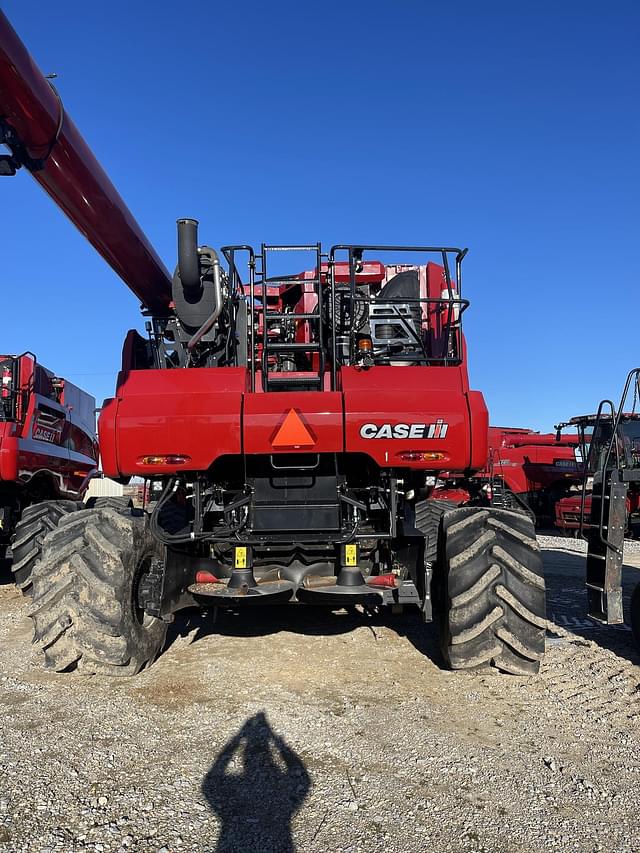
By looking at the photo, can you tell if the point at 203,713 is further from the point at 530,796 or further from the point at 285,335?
the point at 285,335

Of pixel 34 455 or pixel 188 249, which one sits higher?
pixel 188 249

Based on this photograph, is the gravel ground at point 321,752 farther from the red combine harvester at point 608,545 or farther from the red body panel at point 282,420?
the red body panel at point 282,420

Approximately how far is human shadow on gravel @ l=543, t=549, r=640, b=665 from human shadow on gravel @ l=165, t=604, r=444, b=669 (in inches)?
60.5

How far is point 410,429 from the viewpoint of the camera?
467 cm

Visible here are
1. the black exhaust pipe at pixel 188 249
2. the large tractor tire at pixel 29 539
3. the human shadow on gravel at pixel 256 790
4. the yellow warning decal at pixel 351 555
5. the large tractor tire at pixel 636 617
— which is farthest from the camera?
the large tractor tire at pixel 29 539

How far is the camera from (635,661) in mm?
5473

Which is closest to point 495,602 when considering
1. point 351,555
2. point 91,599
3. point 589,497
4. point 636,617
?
point 351,555

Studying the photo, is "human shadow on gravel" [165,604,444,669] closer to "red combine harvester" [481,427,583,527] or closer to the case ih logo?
the case ih logo

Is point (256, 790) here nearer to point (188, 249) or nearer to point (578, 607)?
point (188, 249)

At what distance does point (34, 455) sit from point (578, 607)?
23.8 feet

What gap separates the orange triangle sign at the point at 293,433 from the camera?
4664mm

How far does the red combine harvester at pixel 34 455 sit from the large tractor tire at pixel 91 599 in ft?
10.1

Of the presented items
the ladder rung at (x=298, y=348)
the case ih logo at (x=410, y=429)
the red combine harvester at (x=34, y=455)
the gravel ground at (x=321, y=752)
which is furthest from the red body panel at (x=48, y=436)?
the case ih logo at (x=410, y=429)

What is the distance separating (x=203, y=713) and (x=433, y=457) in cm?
234
